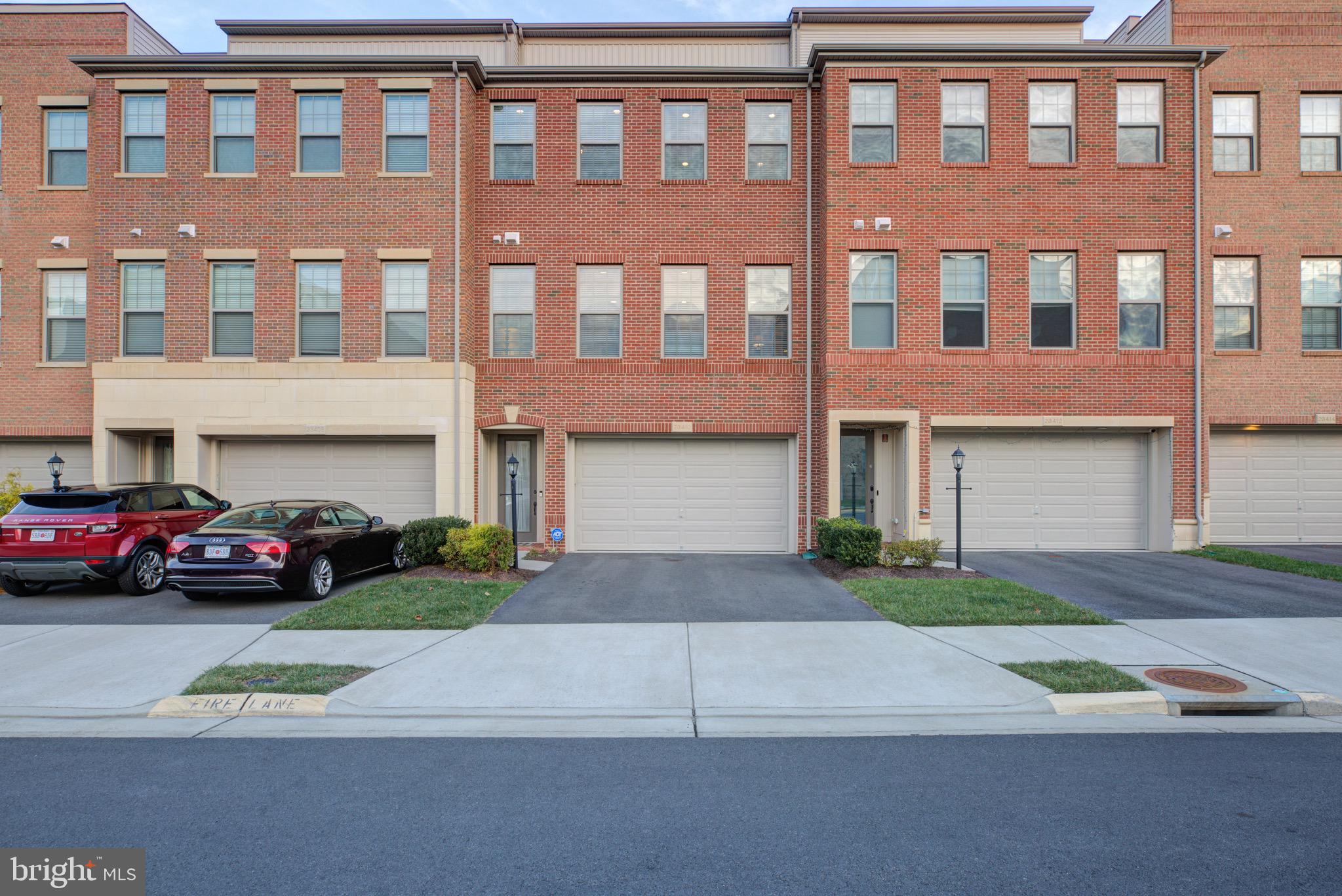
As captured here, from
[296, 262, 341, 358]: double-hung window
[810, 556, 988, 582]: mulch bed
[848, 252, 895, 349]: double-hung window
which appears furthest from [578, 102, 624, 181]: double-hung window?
[810, 556, 988, 582]: mulch bed

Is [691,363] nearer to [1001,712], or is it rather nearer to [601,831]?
[1001,712]

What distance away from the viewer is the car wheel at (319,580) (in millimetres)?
9734

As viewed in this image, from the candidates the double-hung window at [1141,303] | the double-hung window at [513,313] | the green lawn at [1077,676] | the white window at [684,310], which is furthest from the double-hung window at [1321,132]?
the double-hung window at [513,313]

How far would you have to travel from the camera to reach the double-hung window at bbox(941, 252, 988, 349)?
13.9m

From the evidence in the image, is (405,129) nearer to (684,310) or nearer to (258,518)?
(684,310)

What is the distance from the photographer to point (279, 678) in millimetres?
6352

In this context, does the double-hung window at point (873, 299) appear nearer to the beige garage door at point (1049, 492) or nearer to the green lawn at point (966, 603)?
the beige garage door at point (1049, 492)

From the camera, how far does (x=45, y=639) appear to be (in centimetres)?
782

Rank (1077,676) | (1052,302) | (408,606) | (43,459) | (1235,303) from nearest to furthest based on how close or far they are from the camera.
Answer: (1077,676)
(408,606)
(1052,302)
(1235,303)
(43,459)

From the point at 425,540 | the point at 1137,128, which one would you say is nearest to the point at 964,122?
the point at 1137,128

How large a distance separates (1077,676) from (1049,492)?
29.0ft

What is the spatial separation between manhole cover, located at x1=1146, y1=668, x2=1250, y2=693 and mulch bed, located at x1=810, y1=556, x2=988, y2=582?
14.8ft

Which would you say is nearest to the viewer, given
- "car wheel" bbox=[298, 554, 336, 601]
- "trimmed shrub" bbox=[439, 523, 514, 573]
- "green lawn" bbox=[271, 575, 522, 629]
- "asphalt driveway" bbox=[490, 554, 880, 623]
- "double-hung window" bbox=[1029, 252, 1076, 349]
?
"green lawn" bbox=[271, 575, 522, 629]

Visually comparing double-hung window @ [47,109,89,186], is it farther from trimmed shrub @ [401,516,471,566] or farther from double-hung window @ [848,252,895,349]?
double-hung window @ [848,252,895,349]
